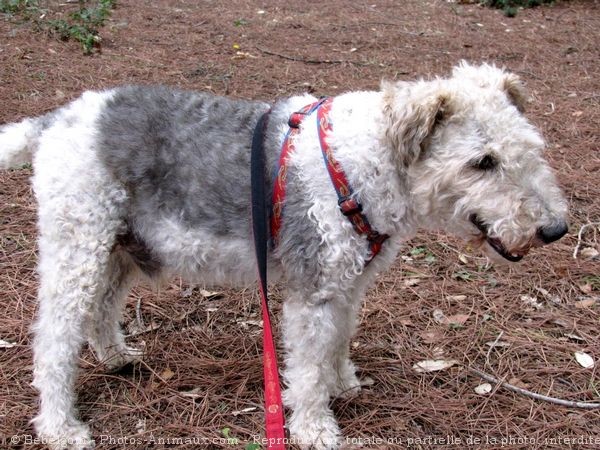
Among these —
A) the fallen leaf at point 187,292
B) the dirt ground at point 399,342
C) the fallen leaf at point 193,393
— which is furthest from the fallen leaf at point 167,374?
the fallen leaf at point 187,292

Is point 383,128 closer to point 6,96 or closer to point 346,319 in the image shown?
point 346,319

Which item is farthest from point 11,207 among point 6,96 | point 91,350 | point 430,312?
point 430,312

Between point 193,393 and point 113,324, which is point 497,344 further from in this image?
point 113,324

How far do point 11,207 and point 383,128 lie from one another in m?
3.83

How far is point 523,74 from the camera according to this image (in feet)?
28.7

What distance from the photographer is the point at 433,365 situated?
12.6 ft

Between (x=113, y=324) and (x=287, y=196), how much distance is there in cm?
162

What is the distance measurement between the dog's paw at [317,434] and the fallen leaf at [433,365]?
31.8 inches

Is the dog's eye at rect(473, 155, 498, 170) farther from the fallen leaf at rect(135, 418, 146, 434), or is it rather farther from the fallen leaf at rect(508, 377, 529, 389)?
the fallen leaf at rect(135, 418, 146, 434)

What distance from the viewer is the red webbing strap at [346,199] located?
114 inches

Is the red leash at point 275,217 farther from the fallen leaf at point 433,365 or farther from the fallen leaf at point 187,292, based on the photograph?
the fallen leaf at point 187,292

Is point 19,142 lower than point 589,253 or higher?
higher

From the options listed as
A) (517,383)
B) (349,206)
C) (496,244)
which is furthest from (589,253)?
(349,206)

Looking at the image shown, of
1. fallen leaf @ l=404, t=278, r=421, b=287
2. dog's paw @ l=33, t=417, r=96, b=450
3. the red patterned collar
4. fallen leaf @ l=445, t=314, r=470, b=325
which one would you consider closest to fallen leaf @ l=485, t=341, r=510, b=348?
fallen leaf @ l=445, t=314, r=470, b=325
